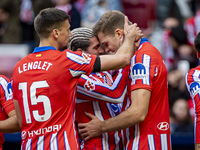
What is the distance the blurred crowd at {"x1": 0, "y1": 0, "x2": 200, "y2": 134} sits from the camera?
9.37m

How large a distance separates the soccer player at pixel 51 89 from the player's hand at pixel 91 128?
27cm

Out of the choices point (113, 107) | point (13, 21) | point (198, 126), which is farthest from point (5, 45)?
point (198, 126)

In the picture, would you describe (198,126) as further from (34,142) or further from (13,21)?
(13,21)

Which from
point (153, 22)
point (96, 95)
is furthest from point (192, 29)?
point (96, 95)

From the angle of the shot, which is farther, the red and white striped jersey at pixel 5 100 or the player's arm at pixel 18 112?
the red and white striped jersey at pixel 5 100

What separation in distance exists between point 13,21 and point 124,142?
655 centimetres

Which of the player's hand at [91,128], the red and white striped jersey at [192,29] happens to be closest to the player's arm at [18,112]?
the player's hand at [91,128]

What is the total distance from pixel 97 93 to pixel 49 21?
0.86 m

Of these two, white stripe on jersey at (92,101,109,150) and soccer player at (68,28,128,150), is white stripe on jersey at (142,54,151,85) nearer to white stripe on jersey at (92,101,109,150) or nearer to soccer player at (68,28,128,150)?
soccer player at (68,28,128,150)

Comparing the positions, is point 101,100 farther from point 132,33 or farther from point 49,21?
point 49,21

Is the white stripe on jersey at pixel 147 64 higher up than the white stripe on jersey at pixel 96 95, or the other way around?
the white stripe on jersey at pixel 147 64

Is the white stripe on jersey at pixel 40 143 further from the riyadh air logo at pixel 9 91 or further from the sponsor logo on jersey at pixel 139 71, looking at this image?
the sponsor logo on jersey at pixel 139 71

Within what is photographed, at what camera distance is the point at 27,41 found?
10484 mm

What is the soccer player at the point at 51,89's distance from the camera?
394cm
